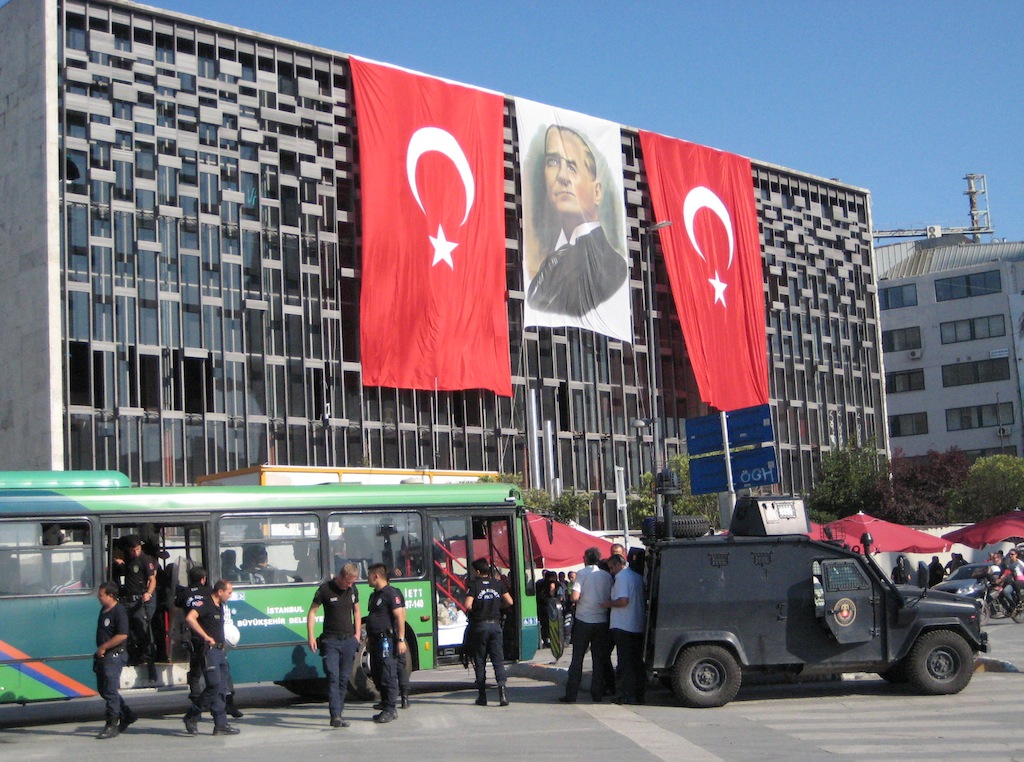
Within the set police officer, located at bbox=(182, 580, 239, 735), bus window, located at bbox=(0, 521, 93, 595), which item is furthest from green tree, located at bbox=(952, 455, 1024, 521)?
police officer, located at bbox=(182, 580, 239, 735)

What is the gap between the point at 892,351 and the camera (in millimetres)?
87188

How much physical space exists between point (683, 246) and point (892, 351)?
3640 centimetres

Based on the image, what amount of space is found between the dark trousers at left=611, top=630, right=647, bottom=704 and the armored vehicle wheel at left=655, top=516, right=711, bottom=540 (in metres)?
1.23

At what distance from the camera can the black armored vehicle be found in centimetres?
1406

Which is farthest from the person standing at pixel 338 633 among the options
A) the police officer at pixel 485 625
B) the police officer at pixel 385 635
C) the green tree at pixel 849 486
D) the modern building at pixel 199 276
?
the green tree at pixel 849 486

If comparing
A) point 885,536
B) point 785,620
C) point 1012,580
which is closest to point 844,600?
point 785,620

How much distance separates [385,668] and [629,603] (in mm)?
2918

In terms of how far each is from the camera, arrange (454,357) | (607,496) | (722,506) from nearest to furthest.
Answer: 1. (722,506)
2. (454,357)
3. (607,496)

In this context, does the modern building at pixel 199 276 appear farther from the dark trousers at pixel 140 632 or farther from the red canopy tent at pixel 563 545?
the dark trousers at pixel 140 632

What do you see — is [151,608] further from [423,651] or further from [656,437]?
[656,437]

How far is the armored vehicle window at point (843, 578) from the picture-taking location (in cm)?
1412

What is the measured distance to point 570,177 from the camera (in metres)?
52.6

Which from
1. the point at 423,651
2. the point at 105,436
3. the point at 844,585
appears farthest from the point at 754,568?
the point at 105,436

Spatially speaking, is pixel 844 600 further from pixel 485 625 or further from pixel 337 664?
pixel 337 664
